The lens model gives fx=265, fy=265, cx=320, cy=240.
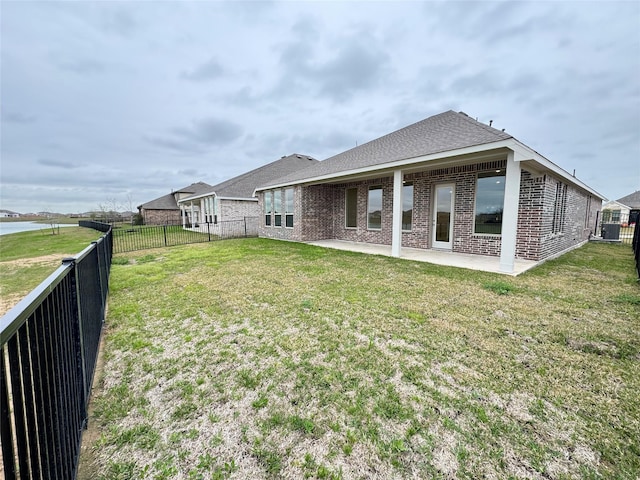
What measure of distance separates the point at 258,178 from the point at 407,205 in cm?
1280

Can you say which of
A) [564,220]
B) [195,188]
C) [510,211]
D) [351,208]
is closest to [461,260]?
[510,211]

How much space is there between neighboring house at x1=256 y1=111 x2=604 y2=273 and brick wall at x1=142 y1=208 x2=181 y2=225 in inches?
1002

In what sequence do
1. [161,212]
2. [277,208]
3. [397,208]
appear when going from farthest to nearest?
[161,212] < [277,208] < [397,208]

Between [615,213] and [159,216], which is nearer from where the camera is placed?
[615,213]

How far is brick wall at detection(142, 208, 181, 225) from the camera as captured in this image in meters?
32.6

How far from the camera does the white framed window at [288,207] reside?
13383 millimetres

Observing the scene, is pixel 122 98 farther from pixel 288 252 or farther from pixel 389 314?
pixel 389 314

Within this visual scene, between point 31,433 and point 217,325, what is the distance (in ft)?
8.76

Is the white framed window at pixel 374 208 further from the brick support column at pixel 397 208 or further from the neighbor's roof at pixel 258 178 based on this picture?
the neighbor's roof at pixel 258 178

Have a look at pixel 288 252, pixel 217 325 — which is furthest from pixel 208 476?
pixel 288 252

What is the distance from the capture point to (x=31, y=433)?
108 cm

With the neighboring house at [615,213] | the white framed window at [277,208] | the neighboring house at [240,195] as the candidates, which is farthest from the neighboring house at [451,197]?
the neighboring house at [615,213]

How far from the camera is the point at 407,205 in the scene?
10.1m

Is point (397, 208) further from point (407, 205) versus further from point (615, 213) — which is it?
point (615, 213)
